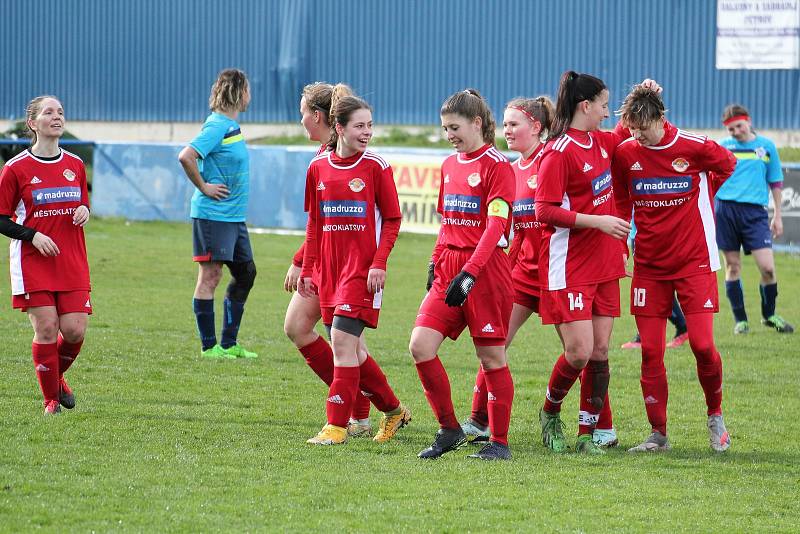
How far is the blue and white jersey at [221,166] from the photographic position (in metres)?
9.26

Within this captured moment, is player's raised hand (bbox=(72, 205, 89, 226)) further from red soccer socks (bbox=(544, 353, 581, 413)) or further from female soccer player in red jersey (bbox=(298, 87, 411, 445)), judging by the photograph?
red soccer socks (bbox=(544, 353, 581, 413))

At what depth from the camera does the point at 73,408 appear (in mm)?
7094

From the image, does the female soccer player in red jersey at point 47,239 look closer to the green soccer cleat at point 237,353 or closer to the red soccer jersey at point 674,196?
the green soccer cleat at point 237,353

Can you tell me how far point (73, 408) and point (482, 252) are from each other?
2829 millimetres

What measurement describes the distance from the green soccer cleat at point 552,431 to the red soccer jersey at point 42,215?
2816mm

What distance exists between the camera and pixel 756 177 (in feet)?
38.2

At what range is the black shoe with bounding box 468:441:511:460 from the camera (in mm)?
5984

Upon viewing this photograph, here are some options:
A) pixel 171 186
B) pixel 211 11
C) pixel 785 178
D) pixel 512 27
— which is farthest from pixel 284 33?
pixel 785 178

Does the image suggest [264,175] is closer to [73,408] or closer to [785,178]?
[785,178]

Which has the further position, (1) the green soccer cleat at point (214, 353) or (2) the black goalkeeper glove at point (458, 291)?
(1) the green soccer cleat at point (214, 353)

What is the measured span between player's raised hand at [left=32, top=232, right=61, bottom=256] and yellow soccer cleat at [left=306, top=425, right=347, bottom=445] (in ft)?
6.20

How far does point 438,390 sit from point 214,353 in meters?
3.66

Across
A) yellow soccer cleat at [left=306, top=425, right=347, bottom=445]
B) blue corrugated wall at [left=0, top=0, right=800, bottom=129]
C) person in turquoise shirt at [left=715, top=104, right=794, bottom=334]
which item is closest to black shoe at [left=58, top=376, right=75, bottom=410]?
yellow soccer cleat at [left=306, top=425, right=347, bottom=445]

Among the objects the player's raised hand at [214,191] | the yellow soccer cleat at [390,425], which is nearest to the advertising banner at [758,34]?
the player's raised hand at [214,191]
